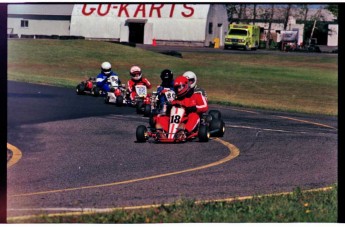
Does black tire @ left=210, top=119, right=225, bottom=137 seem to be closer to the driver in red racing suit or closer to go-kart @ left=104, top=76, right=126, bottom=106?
the driver in red racing suit

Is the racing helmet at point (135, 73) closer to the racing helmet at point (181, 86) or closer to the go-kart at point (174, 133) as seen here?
the go-kart at point (174, 133)

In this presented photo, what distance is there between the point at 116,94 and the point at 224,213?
44.4ft

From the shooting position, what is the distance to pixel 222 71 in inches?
1056

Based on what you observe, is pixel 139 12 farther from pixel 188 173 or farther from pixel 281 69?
pixel 281 69

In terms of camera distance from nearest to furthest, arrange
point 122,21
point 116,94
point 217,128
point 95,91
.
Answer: point 122,21
point 217,128
point 116,94
point 95,91

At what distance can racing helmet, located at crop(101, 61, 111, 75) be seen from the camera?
21578 mm

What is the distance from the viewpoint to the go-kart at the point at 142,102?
18.6m

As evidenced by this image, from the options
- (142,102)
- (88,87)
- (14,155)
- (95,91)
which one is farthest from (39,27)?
(88,87)

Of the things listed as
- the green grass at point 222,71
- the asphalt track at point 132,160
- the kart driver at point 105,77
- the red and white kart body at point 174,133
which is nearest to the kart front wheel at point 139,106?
the asphalt track at point 132,160

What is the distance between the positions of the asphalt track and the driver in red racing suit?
0.52 m

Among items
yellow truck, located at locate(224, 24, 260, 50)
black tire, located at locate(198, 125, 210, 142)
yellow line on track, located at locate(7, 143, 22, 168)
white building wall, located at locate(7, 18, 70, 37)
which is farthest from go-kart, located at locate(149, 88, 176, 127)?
yellow line on track, located at locate(7, 143, 22, 168)

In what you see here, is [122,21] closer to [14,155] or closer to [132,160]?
[132,160]

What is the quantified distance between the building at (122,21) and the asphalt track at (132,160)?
185cm

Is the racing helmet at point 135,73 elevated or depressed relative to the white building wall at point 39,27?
depressed
